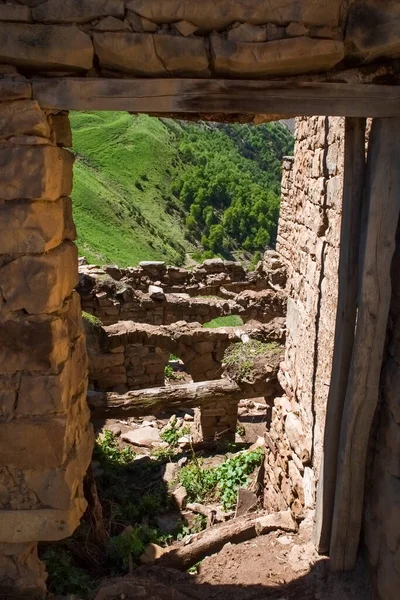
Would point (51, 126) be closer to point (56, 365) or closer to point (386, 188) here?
point (56, 365)

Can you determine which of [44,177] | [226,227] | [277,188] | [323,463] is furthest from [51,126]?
[277,188]

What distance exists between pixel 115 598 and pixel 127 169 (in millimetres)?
31255

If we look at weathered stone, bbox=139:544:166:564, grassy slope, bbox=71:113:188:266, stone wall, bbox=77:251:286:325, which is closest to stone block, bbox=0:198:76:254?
weathered stone, bbox=139:544:166:564

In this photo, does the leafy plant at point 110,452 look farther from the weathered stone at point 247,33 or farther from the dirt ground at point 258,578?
the weathered stone at point 247,33

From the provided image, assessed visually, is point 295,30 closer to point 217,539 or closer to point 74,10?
point 74,10

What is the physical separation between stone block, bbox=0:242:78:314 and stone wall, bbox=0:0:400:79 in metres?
0.89

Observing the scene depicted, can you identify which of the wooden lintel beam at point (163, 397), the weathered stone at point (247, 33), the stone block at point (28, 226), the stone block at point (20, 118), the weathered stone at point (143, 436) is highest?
the weathered stone at point (247, 33)

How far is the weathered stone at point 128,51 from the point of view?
8.75 ft

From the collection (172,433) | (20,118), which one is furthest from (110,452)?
(20,118)

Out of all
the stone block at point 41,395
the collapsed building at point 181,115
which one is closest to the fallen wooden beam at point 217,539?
the collapsed building at point 181,115

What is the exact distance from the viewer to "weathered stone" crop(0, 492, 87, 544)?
10.2 feet

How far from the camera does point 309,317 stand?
4.66 meters

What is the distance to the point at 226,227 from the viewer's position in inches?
1374

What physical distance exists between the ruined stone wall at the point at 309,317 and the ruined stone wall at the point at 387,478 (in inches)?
27.2
